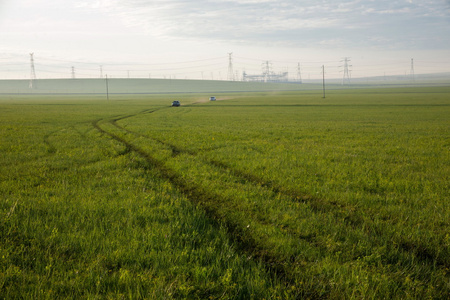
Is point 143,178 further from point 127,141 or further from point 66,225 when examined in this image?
point 127,141

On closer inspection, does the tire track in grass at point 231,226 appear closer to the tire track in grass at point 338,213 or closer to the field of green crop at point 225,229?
the field of green crop at point 225,229

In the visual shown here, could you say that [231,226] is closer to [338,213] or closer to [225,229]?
[225,229]

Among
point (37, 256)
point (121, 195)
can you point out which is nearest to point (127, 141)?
point (121, 195)

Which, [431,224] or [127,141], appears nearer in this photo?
[431,224]

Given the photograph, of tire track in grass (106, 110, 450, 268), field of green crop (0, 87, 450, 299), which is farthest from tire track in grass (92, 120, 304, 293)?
tire track in grass (106, 110, 450, 268)

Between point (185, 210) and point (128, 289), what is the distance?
314 centimetres

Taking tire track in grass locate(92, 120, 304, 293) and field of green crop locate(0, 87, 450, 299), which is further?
tire track in grass locate(92, 120, 304, 293)

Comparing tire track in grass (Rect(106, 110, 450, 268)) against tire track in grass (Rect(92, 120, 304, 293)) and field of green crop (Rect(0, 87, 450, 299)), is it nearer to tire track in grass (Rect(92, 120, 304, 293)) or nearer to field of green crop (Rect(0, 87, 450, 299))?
field of green crop (Rect(0, 87, 450, 299))

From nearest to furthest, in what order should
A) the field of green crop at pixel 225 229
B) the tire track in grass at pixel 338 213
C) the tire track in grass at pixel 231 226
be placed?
the field of green crop at pixel 225 229, the tire track in grass at pixel 231 226, the tire track in grass at pixel 338 213

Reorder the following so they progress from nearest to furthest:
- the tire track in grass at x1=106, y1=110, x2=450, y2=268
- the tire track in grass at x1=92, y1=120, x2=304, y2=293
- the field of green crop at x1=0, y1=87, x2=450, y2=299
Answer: the field of green crop at x1=0, y1=87, x2=450, y2=299, the tire track in grass at x1=92, y1=120, x2=304, y2=293, the tire track in grass at x1=106, y1=110, x2=450, y2=268

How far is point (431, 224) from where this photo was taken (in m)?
6.74

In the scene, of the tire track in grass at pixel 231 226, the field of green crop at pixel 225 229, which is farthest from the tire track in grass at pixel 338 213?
the tire track in grass at pixel 231 226

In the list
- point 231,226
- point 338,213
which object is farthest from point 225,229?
point 338,213

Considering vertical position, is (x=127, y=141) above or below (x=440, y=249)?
above
